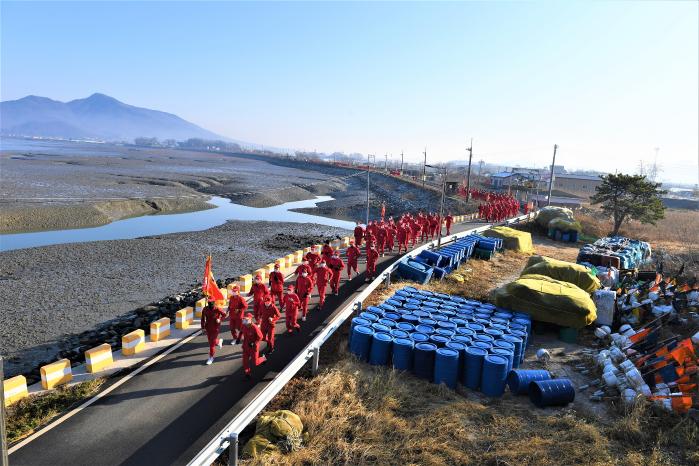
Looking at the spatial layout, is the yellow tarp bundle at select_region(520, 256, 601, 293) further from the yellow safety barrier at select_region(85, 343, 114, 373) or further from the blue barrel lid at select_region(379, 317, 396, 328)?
the yellow safety barrier at select_region(85, 343, 114, 373)

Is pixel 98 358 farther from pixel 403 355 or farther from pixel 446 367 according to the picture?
pixel 446 367

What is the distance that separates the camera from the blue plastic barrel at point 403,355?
33.5 feet

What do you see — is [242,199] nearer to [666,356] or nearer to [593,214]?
[593,214]

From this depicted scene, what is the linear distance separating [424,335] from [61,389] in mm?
7845

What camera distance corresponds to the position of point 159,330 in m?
10.6

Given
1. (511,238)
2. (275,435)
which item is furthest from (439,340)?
(511,238)

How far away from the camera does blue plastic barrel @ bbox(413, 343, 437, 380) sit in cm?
1006

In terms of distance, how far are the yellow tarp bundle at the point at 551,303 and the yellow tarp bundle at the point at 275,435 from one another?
27.8 ft

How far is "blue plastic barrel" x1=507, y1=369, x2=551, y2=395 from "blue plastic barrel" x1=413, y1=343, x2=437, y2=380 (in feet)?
5.97

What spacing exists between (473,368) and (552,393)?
66.0 inches

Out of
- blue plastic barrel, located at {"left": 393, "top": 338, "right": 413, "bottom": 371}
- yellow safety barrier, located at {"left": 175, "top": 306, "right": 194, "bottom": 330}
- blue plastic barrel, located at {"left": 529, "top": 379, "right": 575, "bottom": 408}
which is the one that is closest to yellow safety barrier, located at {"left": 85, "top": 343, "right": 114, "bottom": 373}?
yellow safety barrier, located at {"left": 175, "top": 306, "right": 194, "bottom": 330}

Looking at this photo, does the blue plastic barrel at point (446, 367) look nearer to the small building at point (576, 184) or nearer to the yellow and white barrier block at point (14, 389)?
the yellow and white barrier block at point (14, 389)

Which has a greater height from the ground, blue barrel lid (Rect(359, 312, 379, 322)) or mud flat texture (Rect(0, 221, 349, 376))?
blue barrel lid (Rect(359, 312, 379, 322))

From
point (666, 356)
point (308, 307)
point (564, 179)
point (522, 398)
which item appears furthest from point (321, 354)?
point (564, 179)
